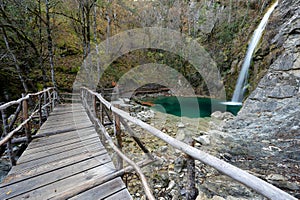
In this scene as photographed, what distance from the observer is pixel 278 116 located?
19.0 feet

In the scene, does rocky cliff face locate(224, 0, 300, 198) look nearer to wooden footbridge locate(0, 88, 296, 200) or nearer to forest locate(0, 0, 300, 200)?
forest locate(0, 0, 300, 200)

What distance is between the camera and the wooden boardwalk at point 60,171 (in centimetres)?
169

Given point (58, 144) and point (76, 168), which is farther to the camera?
point (58, 144)

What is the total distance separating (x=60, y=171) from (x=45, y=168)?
257mm

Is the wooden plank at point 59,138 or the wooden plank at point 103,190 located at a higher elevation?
the wooden plank at point 103,190

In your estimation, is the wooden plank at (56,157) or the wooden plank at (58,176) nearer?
the wooden plank at (58,176)

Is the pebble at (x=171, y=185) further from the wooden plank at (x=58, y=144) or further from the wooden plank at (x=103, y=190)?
the wooden plank at (x=58, y=144)

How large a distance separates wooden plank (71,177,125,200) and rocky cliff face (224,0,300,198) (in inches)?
116

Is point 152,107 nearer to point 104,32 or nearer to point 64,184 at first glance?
point 64,184

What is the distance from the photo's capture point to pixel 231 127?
6.12m

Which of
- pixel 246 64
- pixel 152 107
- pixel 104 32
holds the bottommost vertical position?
pixel 152 107

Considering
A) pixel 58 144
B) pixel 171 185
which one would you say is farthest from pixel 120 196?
pixel 58 144

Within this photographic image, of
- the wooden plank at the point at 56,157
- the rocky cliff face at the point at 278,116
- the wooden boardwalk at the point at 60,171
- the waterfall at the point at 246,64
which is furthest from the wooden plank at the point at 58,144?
the waterfall at the point at 246,64

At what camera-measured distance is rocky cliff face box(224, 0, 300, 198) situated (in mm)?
3328
